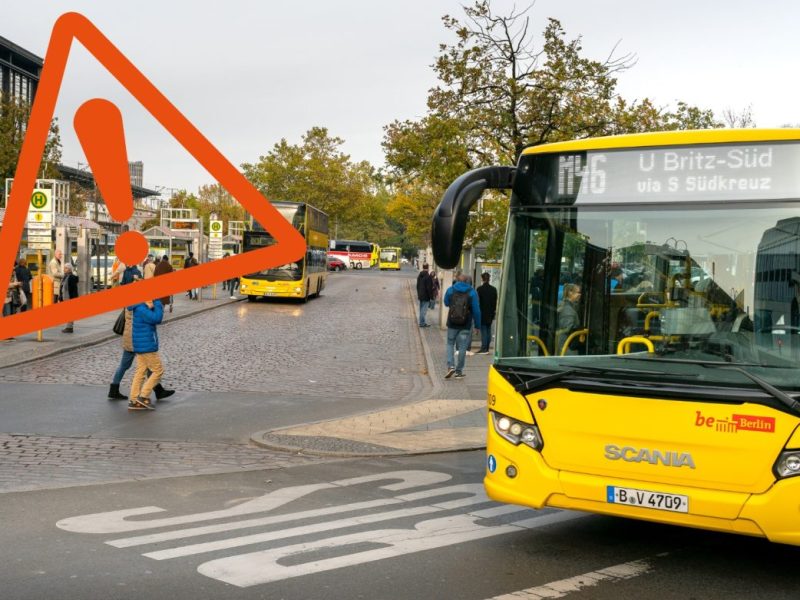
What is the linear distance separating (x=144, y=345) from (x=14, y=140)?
4215cm

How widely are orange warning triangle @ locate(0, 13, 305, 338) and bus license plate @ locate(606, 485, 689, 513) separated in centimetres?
246

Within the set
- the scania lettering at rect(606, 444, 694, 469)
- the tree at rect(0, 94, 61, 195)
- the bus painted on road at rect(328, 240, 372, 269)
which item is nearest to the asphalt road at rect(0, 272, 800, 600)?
the scania lettering at rect(606, 444, 694, 469)

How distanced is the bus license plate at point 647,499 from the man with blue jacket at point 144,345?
26.7 feet

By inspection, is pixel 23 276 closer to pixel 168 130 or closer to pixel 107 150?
pixel 107 150

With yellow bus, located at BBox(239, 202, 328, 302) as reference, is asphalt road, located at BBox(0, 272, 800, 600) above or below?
below

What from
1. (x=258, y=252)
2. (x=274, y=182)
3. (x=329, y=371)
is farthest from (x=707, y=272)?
(x=274, y=182)

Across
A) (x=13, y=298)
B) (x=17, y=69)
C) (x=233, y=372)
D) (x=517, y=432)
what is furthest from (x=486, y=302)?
(x=17, y=69)

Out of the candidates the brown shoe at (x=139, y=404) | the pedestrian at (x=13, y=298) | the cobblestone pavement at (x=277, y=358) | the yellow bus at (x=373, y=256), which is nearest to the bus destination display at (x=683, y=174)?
the brown shoe at (x=139, y=404)

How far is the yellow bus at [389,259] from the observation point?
359ft

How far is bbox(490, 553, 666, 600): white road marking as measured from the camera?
223 inches

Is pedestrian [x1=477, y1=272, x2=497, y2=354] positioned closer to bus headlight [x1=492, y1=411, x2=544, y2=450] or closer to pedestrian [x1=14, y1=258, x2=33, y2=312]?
pedestrian [x1=14, y1=258, x2=33, y2=312]

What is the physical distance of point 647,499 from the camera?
6.16 m

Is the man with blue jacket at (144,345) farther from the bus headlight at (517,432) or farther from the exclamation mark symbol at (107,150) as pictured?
the bus headlight at (517,432)

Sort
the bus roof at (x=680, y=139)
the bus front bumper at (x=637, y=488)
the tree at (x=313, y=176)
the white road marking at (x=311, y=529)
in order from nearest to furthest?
1. the bus front bumper at (x=637, y=488)
2. the white road marking at (x=311, y=529)
3. the bus roof at (x=680, y=139)
4. the tree at (x=313, y=176)
